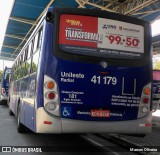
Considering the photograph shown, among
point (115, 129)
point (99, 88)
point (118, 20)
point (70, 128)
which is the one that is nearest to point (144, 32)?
point (118, 20)

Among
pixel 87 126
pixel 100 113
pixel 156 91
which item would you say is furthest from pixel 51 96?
pixel 156 91

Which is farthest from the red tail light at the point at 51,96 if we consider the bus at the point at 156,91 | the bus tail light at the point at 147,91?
the bus at the point at 156,91

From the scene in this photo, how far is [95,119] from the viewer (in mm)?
6641

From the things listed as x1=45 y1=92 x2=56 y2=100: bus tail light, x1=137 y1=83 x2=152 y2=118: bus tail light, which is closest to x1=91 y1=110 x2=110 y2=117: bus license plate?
x1=137 y1=83 x2=152 y2=118: bus tail light

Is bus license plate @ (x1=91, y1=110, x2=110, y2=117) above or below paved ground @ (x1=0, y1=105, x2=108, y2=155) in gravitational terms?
above

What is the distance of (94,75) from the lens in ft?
22.1

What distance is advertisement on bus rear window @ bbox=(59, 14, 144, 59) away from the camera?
6.75 metres

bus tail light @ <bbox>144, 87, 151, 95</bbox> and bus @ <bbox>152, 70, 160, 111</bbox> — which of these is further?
bus @ <bbox>152, 70, 160, 111</bbox>

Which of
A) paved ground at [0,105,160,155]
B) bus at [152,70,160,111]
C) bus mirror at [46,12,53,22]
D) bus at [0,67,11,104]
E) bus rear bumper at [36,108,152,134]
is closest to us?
bus rear bumper at [36,108,152,134]

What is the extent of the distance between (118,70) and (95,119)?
1.13 metres

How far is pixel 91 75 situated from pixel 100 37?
83 centimetres

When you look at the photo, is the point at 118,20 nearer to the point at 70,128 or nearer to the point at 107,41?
the point at 107,41

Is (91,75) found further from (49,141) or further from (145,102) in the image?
(49,141)

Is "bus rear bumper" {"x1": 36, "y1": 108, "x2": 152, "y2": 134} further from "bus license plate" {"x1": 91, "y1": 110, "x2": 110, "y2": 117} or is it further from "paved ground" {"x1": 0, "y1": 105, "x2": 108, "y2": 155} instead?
"paved ground" {"x1": 0, "y1": 105, "x2": 108, "y2": 155}
